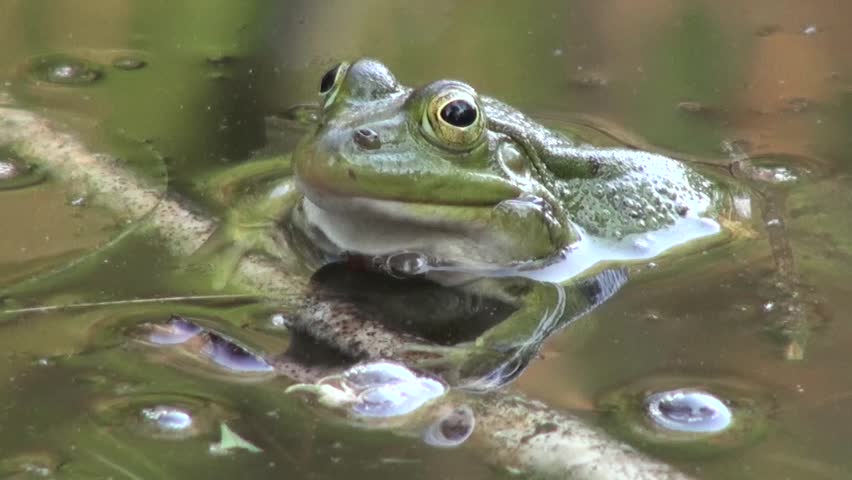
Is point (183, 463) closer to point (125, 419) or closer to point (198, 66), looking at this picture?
point (125, 419)

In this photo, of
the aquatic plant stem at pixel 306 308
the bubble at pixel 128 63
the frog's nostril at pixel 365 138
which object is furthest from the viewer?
the bubble at pixel 128 63

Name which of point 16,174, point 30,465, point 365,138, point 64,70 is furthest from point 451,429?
point 64,70

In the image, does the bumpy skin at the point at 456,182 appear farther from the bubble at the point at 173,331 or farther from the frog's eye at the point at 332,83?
the bubble at the point at 173,331

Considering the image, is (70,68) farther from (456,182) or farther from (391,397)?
(391,397)

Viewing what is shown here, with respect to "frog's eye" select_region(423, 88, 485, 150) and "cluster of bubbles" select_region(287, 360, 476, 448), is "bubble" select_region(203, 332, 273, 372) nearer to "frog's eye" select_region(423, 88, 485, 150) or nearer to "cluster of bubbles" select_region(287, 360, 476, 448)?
"cluster of bubbles" select_region(287, 360, 476, 448)

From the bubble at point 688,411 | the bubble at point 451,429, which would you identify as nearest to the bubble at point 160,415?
the bubble at point 451,429

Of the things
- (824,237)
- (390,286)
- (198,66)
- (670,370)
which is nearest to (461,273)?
(390,286)

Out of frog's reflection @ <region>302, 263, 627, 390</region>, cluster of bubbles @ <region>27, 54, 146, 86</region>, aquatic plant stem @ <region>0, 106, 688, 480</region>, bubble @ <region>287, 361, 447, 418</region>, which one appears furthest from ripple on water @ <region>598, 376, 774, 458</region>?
cluster of bubbles @ <region>27, 54, 146, 86</region>
